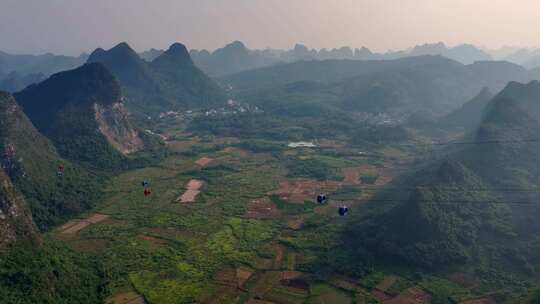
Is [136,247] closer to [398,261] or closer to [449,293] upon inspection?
[398,261]

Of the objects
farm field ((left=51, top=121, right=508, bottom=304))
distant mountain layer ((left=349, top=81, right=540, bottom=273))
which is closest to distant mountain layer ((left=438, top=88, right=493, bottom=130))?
farm field ((left=51, top=121, right=508, bottom=304))

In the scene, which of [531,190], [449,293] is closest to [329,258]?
[449,293]

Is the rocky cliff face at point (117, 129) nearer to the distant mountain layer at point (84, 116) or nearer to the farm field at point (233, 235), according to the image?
the distant mountain layer at point (84, 116)

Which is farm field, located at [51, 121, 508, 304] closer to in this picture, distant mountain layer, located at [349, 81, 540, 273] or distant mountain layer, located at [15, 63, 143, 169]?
distant mountain layer, located at [349, 81, 540, 273]

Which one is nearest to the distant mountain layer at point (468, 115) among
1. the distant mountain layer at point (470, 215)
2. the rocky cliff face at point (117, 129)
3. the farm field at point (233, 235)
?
the farm field at point (233, 235)

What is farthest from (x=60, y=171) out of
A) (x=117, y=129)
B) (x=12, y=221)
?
(x=117, y=129)

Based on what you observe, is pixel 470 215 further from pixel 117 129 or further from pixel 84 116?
pixel 84 116

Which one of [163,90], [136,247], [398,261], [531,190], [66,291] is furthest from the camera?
[163,90]
